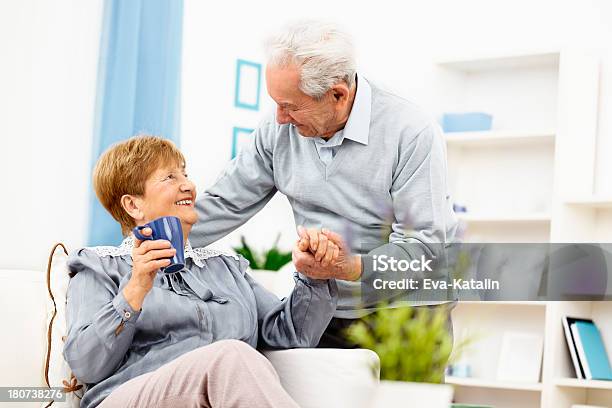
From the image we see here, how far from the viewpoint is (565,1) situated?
4.61 m

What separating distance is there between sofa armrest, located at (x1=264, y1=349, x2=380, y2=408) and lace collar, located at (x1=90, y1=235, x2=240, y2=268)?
33cm

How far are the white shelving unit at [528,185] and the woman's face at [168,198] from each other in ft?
7.02

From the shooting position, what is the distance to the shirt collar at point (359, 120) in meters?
2.32

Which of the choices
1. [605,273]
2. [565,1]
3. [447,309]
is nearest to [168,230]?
[447,309]

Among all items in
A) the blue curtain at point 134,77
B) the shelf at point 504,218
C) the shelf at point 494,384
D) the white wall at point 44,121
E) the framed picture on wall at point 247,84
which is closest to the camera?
the white wall at point 44,121

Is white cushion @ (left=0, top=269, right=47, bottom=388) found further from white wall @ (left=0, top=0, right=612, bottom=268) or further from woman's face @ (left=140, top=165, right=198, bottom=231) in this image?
white wall @ (left=0, top=0, right=612, bottom=268)

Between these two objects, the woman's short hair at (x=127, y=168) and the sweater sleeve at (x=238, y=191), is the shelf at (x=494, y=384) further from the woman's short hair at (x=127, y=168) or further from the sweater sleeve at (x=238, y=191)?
the woman's short hair at (x=127, y=168)

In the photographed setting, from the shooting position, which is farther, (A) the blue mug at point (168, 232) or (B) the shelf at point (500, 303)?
(B) the shelf at point (500, 303)

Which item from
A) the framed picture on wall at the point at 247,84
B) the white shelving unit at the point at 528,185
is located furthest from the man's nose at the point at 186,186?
the framed picture on wall at the point at 247,84

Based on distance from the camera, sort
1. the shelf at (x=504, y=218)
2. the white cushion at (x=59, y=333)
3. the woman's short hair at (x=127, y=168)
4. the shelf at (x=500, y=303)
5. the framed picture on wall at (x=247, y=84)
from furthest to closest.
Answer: the framed picture on wall at (x=247, y=84), the shelf at (x=500, y=303), the shelf at (x=504, y=218), the woman's short hair at (x=127, y=168), the white cushion at (x=59, y=333)

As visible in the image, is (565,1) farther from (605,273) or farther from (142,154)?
(142,154)

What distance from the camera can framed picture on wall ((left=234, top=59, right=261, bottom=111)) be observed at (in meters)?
4.61

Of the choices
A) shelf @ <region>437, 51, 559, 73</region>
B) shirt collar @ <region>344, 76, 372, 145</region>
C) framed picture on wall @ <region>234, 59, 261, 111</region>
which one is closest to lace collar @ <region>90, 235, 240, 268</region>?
shirt collar @ <region>344, 76, 372, 145</region>

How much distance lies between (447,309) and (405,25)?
3038mm
